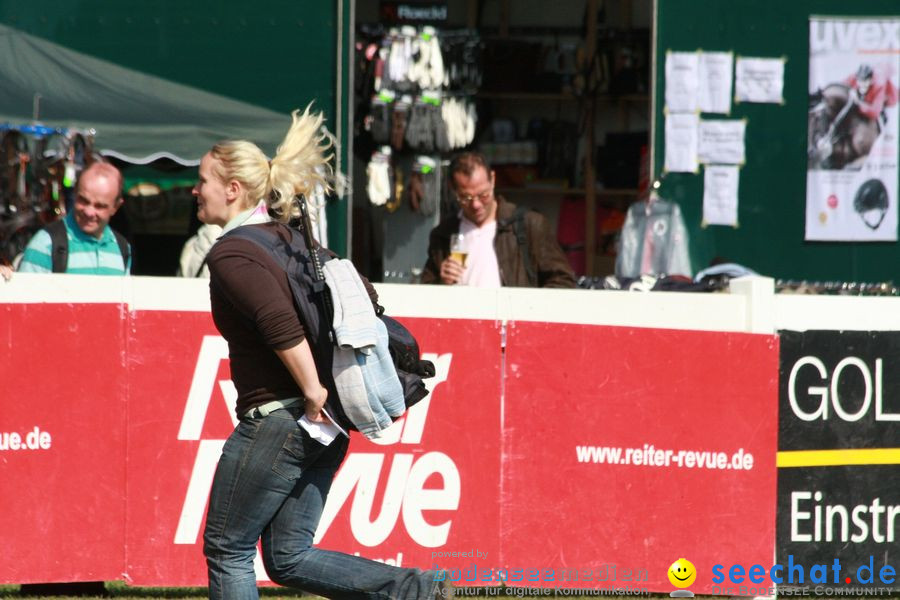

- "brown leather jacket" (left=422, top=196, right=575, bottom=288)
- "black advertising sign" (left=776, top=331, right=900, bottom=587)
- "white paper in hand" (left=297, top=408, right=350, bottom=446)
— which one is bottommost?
"black advertising sign" (left=776, top=331, right=900, bottom=587)

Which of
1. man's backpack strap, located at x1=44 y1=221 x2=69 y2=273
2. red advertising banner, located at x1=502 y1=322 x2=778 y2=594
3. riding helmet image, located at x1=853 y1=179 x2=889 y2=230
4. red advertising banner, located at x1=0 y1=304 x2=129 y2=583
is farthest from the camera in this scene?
riding helmet image, located at x1=853 y1=179 x2=889 y2=230

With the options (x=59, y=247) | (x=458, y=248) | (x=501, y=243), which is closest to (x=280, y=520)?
(x=59, y=247)

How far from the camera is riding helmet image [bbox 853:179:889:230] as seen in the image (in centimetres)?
959

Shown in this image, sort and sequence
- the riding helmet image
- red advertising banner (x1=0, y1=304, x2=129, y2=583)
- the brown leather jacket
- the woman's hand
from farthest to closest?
the riding helmet image, the brown leather jacket, red advertising banner (x1=0, y1=304, x2=129, y2=583), the woman's hand

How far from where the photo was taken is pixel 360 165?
33.0 feet

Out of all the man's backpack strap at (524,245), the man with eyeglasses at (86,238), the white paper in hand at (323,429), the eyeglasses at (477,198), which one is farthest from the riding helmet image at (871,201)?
the white paper in hand at (323,429)

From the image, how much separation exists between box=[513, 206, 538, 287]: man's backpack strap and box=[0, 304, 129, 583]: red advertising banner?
2.38m

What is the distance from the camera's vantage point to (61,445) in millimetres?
5785

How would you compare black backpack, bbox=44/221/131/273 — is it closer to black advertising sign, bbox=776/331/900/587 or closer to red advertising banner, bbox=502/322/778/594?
red advertising banner, bbox=502/322/778/594

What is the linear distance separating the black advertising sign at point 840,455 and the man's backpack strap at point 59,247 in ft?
11.6

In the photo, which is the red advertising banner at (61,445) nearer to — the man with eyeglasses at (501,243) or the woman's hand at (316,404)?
the woman's hand at (316,404)

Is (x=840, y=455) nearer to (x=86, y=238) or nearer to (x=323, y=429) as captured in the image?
(x=323, y=429)

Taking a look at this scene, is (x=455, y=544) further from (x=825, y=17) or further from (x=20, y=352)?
(x=825, y=17)

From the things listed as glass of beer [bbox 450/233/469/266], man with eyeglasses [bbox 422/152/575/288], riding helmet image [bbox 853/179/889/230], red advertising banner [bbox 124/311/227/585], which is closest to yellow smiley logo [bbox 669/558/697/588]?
man with eyeglasses [bbox 422/152/575/288]
